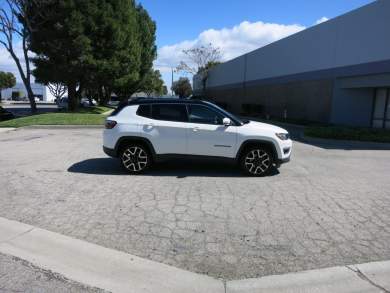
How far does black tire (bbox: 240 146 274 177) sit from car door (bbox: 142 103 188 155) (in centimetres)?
137

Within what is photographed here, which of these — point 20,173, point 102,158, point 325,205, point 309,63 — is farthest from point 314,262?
point 309,63

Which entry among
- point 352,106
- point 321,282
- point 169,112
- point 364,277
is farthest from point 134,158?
point 352,106

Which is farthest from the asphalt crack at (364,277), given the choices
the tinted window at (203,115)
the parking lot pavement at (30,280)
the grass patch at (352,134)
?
the grass patch at (352,134)

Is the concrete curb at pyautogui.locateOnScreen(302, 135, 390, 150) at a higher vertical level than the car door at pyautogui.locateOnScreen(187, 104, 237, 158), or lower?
lower

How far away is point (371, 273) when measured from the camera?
3910 millimetres

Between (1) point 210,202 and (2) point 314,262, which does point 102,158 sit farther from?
(2) point 314,262

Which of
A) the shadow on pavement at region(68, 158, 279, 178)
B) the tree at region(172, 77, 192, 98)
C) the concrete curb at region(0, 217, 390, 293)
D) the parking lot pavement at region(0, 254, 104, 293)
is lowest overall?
the parking lot pavement at region(0, 254, 104, 293)

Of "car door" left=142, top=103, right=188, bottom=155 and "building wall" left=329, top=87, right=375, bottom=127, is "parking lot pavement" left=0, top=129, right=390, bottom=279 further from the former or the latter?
"building wall" left=329, top=87, right=375, bottom=127

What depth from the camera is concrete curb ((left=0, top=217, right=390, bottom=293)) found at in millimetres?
3631

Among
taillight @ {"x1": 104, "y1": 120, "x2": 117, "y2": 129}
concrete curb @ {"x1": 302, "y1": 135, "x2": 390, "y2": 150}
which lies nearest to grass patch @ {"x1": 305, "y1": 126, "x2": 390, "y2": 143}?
concrete curb @ {"x1": 302, "y1": 135, "x2": 390, "y2": 150}

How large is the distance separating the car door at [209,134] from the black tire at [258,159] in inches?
13.8

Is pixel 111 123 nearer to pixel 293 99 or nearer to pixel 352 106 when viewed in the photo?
pixel 352 106

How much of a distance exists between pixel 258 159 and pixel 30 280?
5399 millimetres

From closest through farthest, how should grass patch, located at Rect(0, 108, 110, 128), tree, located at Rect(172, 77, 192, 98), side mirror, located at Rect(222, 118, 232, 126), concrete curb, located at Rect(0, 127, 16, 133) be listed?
side mirror, located at Rect(222, 118, 232, 126)
concrete curb, located at Rect(0, 127, 16, 133)
grass patch, located at Rect(0, 108, 110, 128)
tree, located at Rect(172, 77, 192, 98)
